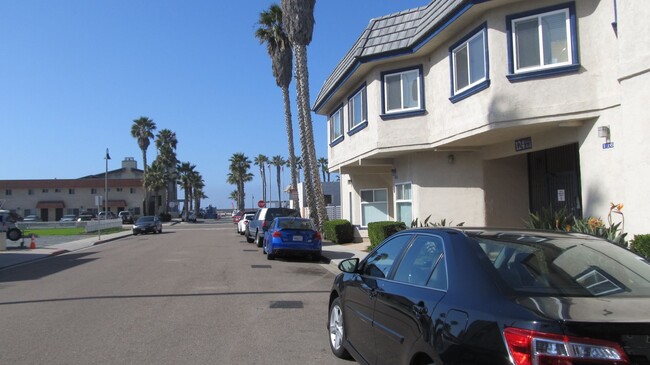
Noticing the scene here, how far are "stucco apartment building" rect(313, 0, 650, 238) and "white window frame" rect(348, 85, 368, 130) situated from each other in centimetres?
4

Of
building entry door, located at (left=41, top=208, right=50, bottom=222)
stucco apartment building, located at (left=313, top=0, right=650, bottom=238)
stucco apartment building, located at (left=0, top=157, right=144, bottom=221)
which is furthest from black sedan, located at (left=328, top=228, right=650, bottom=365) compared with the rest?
building entry door, located at (left=41, top=208, right=50, bottom=222)

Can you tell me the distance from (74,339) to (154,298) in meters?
3.09

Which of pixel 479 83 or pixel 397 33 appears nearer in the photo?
pixel 479 83

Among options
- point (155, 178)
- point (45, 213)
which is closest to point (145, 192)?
Answer: point (155, 178)

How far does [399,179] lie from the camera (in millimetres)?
19156

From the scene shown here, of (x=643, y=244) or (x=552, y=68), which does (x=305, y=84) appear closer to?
(x=552, y=68)

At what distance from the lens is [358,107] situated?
799 inches

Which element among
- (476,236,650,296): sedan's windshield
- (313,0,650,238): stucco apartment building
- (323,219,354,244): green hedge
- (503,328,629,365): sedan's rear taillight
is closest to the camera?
(503,328,629,365): sedan's rear taillight

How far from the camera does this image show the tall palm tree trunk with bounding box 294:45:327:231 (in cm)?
2509

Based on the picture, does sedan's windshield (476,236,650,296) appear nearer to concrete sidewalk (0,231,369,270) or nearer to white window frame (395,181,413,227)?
concrete sidewalk (0,231,369,270)

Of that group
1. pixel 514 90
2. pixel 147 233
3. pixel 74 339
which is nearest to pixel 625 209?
pixel 514 90

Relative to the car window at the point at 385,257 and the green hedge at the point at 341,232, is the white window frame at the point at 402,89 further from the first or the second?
the car window at the point at 385,257

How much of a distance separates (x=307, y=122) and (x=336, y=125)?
1528 mm

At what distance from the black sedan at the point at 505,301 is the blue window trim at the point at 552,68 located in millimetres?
8610
